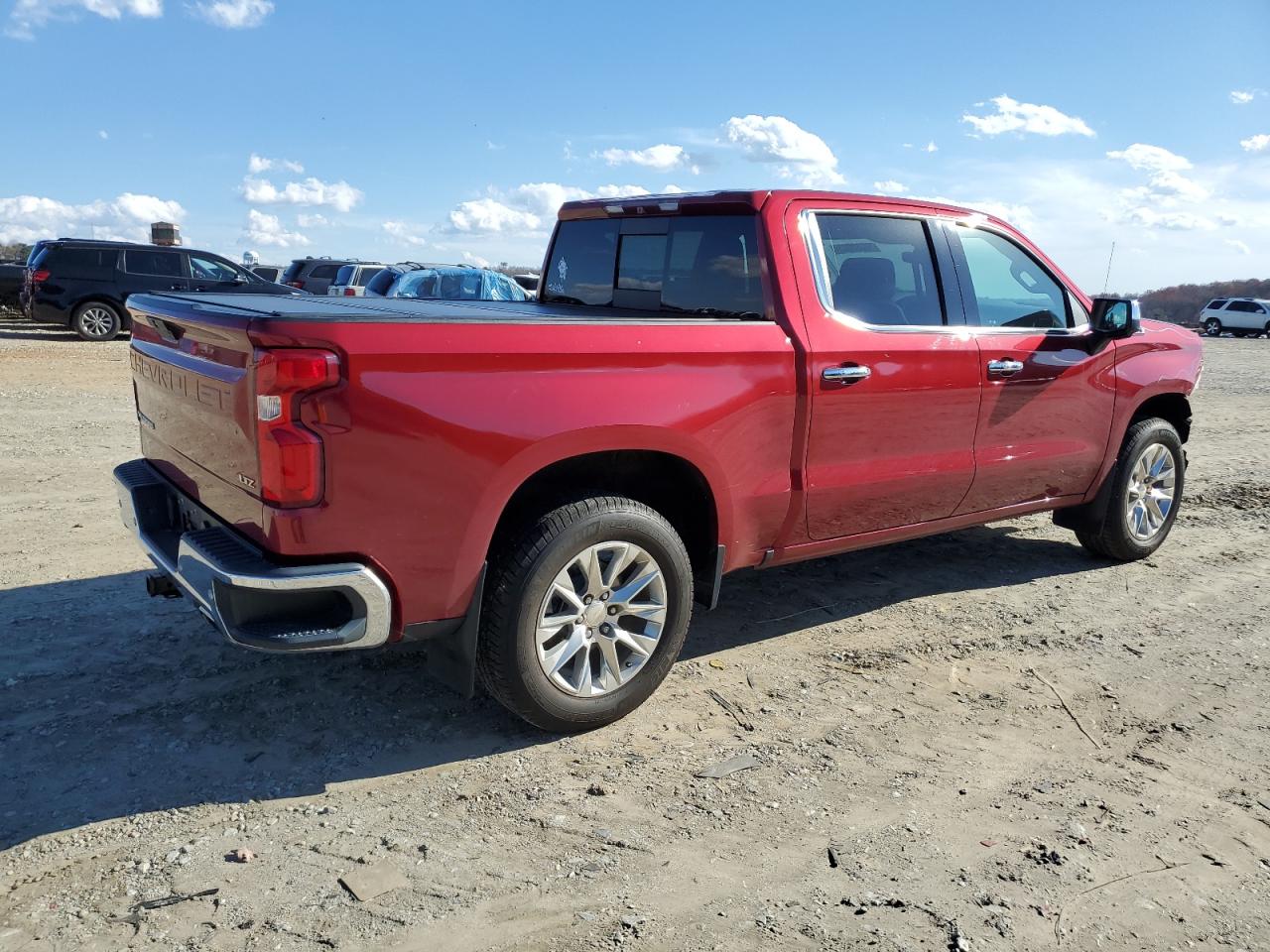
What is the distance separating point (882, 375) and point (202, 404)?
8.69 ft

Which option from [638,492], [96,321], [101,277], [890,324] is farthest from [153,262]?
[890,324]

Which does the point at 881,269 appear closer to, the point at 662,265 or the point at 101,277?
the point at 662,265

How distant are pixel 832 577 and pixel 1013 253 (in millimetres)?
1938

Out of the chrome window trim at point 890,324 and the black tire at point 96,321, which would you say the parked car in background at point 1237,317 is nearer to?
the black tire at point 96,321

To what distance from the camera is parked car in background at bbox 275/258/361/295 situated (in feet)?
80.2

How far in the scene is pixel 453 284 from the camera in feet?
53.0

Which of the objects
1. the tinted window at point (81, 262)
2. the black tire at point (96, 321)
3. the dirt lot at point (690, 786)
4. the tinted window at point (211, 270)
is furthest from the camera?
the tinted window at point (211, 270)

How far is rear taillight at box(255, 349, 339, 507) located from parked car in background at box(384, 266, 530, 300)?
1253cm

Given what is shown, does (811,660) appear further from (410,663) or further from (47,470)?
(47,470)

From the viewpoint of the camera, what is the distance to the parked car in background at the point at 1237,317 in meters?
42.5

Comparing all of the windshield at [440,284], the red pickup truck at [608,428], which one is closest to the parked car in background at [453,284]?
the windshield at [440,284]

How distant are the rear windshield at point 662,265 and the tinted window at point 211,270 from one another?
1460cm

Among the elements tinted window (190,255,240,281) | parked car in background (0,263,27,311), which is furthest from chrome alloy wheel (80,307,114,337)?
parked car in background (0,263,27,311)

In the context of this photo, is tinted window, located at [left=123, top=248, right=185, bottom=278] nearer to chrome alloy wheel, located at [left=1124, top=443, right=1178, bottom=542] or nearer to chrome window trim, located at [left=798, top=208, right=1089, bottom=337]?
chrome window trim, located at [left=798, top=208, right=1089, bottom=337]
